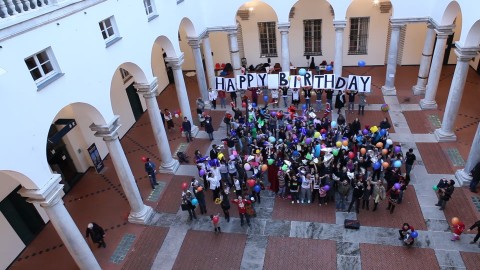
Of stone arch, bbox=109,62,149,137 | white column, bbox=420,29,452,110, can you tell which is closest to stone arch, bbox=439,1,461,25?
white column, bbox=420,29,452,110

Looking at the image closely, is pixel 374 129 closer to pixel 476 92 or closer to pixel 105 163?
pixel 476 92

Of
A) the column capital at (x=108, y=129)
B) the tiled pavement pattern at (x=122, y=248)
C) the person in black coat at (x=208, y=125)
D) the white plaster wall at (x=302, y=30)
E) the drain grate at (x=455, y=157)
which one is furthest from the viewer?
the white plaster wall at (x=302, y=30)

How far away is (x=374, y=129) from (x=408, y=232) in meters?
4.88

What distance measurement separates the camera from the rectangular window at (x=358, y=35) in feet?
76.0

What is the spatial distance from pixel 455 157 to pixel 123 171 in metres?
13.3

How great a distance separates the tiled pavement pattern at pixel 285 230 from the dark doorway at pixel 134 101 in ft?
16.3

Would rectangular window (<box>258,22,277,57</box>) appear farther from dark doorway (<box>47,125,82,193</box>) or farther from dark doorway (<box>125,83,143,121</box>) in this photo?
dark doorway (<box>47,125,82,193</box>)

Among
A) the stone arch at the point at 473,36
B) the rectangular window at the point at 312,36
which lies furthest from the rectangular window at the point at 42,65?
the rectangular window at the point at 312,36

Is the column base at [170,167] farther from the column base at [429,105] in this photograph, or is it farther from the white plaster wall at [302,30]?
the column base at [429,105]

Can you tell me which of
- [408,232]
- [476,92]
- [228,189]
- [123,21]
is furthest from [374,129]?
[123,21]

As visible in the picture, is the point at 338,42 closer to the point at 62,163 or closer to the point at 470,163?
the point at 470,163

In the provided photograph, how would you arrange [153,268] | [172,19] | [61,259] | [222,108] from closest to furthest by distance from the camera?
1. [153,268]
2. [61,259]
3. [172,19]
4. [222,108]

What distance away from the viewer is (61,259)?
13.3 metres

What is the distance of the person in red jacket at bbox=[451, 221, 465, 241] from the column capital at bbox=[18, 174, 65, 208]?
11810 millimetres
